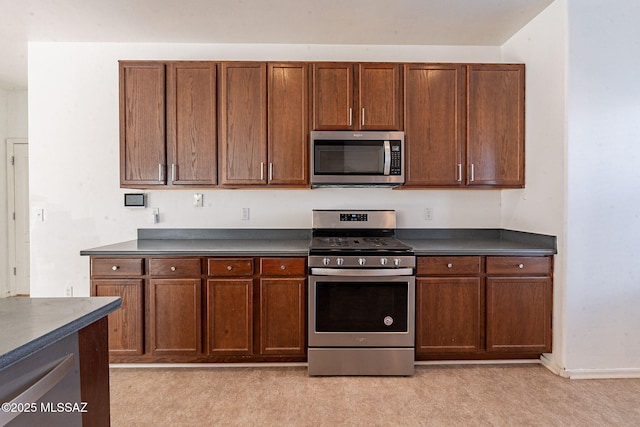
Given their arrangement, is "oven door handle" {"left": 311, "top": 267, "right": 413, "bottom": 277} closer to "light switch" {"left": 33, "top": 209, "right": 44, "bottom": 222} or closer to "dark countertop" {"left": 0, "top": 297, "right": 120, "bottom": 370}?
"dark countertop" {"left": 0, "top": 297, "right": 120, "bottom": 370}

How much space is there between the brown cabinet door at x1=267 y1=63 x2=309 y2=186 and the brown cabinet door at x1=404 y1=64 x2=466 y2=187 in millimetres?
859

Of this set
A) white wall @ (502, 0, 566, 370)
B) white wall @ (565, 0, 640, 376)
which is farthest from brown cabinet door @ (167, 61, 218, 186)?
white wall @ (565, 0, 640, 376)

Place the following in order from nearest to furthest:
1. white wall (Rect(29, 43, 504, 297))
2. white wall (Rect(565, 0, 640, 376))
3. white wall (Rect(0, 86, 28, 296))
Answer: white wall (Rect(565, 0, 640, 376)), white wall (Rect(29, 43, 504, 297)), white wall (Rect(0, 86, 28, 296))

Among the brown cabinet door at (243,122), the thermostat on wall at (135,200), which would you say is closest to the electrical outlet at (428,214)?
the brown cabinet door at (243,122)

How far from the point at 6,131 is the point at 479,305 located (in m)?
5.58

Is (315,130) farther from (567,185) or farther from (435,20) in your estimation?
(567,185)

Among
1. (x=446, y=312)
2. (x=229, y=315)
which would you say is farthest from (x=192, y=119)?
(x=446, y=312)

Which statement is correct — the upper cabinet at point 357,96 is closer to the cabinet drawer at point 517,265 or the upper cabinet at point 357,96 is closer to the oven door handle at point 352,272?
the oven door handle at point 352,272

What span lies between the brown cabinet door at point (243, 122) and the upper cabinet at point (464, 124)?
3.96 ft

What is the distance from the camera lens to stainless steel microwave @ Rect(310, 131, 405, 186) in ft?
10.0

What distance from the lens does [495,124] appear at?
3.13 meters

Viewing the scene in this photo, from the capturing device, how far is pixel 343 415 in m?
2.27

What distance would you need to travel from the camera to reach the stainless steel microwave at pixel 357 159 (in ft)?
10.0

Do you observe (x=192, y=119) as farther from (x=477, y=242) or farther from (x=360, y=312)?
(x=477, y=242)
